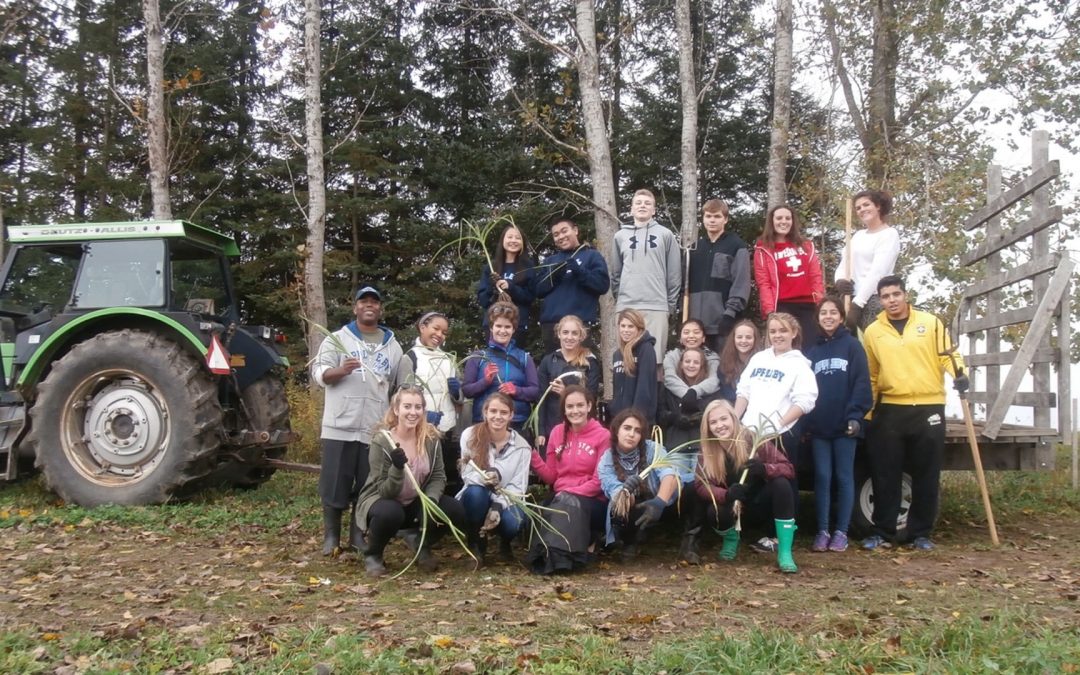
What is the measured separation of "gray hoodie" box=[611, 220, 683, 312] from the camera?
620 centimetres

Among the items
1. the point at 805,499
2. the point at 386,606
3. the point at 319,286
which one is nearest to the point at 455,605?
the point at 386,606

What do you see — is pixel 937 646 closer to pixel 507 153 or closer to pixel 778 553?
pixel 778 553

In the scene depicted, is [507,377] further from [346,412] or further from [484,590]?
[484,590]

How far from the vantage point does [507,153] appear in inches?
572

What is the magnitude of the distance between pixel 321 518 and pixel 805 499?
3.87 metres

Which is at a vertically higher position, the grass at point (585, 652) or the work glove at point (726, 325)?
the work glove at point (726, 325)

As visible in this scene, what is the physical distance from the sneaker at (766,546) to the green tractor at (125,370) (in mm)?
3833

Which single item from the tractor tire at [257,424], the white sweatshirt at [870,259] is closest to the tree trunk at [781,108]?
the white sweatshirt at [870,259]

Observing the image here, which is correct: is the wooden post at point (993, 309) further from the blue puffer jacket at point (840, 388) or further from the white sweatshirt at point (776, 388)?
the white sweatshirt at point (776, 388)

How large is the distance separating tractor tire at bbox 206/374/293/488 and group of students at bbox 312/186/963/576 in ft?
6.35

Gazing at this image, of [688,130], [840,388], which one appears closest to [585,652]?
[840,388]

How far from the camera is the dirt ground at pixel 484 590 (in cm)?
370

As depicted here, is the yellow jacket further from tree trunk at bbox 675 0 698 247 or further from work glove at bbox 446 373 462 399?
tree trunk at bbox 675 0 698 247

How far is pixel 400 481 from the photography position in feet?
15.7
